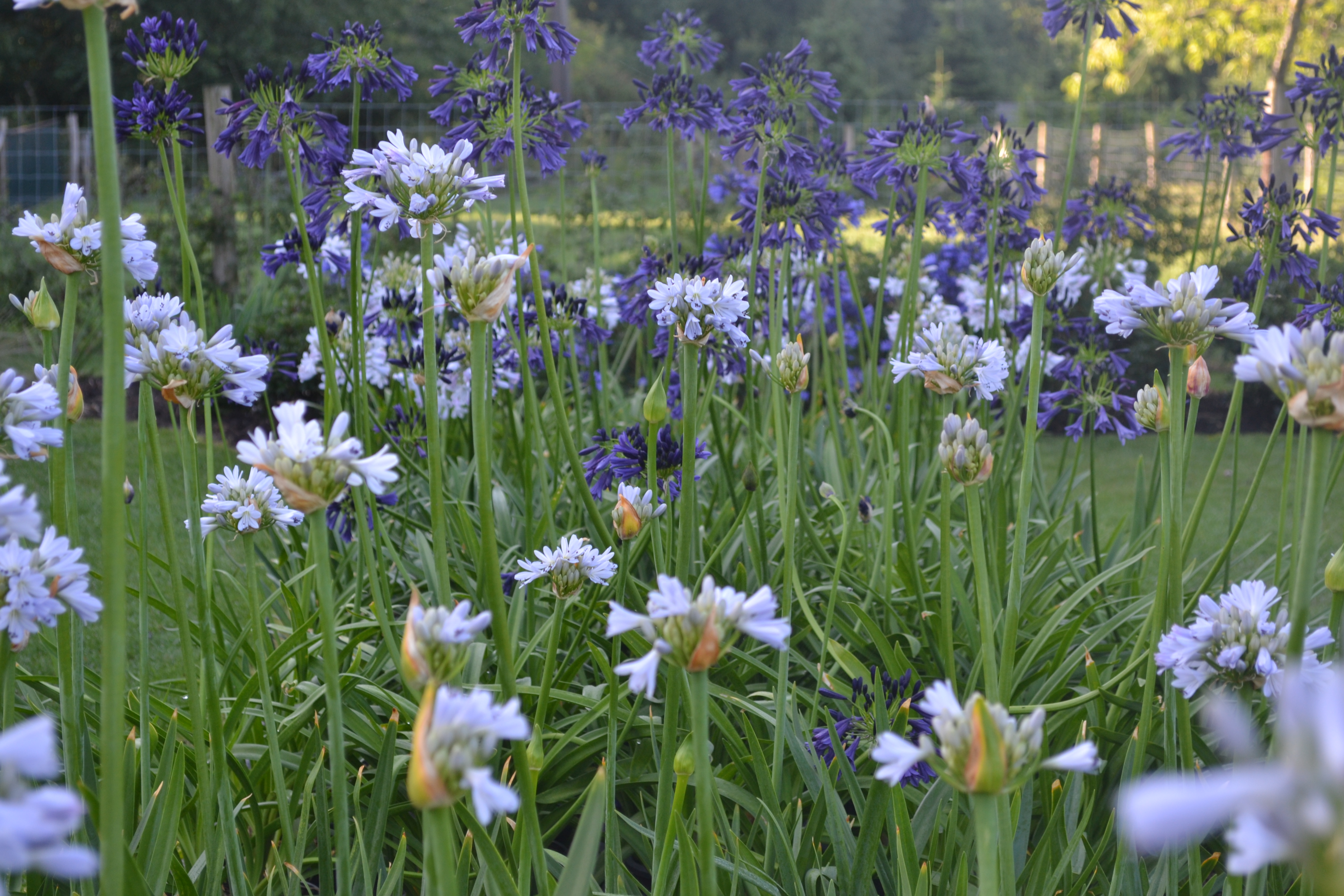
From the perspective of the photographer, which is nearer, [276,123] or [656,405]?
[656,405]

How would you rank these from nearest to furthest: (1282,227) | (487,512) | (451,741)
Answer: (451,741) < (487,512) < (1282,227)

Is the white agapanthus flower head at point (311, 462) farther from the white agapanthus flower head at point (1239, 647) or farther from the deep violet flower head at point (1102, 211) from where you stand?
the deep violet flower head at point (1102, 211)

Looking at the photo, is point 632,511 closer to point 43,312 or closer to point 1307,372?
point 43,312

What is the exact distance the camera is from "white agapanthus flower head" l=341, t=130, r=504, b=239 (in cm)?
147

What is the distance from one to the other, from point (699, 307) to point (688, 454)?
27 cm

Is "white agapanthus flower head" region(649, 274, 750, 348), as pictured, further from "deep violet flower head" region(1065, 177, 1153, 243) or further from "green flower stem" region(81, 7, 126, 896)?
"deep violet flower head" region(1065, 177, 1153, 243)

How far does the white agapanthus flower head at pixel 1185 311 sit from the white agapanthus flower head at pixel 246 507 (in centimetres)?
125

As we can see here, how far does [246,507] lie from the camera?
5.39 ft

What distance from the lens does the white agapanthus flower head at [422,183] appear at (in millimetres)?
1466

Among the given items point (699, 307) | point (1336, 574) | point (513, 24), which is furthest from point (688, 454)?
point (513, 24)

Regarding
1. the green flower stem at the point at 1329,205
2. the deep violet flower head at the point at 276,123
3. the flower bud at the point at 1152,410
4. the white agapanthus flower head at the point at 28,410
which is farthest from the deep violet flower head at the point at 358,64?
the green flower stem at the point at 1329,205

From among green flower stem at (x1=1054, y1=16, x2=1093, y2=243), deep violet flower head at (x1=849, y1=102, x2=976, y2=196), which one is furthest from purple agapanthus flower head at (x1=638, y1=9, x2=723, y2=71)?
green flower stem at (x1=1054, y1=16, x2=1093, y2=243)

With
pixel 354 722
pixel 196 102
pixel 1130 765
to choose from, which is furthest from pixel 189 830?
pixel 196 102

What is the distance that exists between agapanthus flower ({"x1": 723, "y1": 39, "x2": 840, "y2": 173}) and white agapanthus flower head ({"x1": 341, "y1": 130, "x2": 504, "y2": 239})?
1.61m
